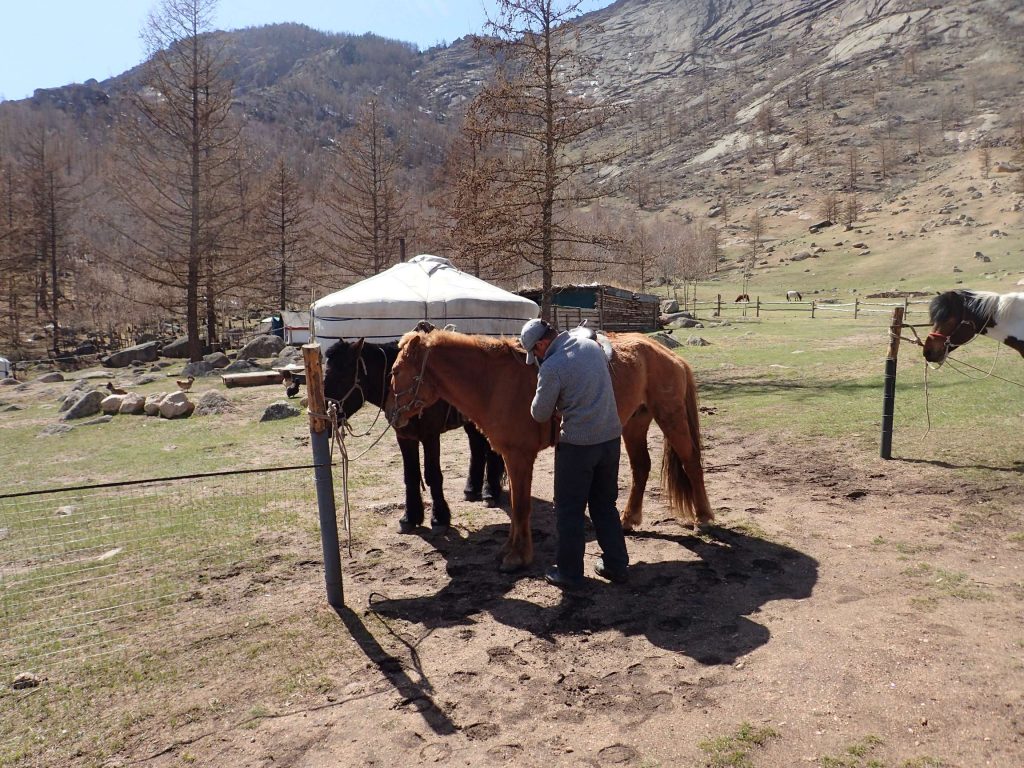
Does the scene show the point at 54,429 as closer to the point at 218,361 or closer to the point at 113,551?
the point at 113,551

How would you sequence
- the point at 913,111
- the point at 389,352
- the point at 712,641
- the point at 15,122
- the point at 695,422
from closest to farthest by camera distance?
1. the point at 712,641
2. the point at 695,422
3. the point at 389,352
4. the point at 913,111
5. the point at 15,122

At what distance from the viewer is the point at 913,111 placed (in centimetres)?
9094

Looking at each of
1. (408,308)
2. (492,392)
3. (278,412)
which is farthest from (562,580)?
(278,412)

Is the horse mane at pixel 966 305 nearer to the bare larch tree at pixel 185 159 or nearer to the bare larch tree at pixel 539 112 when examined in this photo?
the bare larch tree at pixel 539 112

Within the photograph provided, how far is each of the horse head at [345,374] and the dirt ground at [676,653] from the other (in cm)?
120

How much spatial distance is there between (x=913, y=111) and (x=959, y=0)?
5267 cm

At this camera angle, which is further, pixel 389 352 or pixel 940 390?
pixel 940 390

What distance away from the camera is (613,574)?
434 centimetres

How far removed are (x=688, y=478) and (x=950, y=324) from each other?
376cm

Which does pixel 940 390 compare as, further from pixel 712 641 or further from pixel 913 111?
pixel 913 111

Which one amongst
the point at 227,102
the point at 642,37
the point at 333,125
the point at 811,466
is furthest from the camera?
the point at 642,37

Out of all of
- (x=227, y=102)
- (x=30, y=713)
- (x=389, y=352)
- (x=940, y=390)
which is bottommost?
(x=30, y=713)

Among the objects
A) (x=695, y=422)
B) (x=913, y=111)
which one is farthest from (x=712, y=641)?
(x=913, y=111)

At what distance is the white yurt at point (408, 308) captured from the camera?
9.46 m
